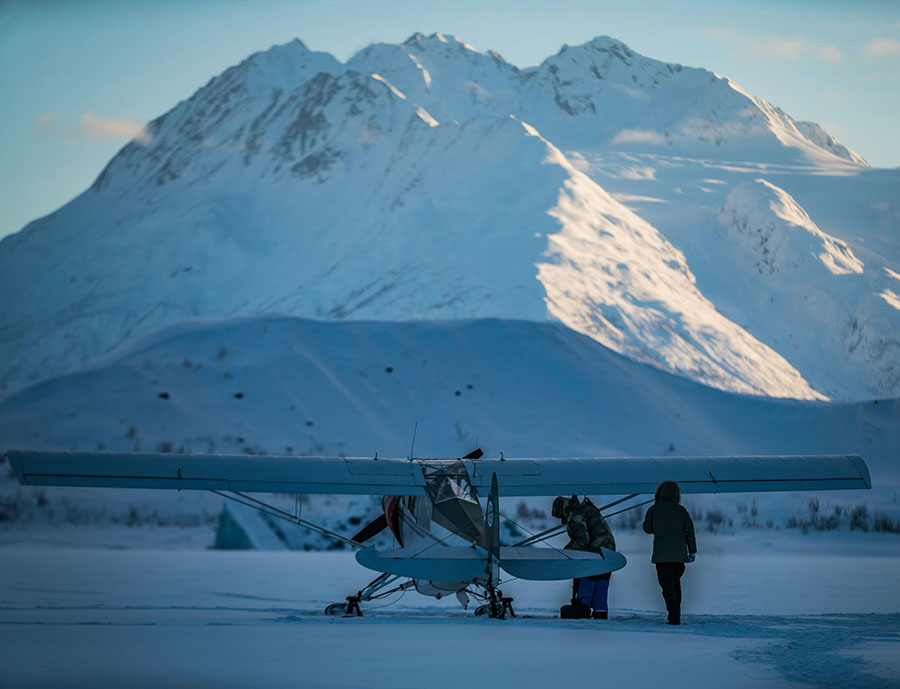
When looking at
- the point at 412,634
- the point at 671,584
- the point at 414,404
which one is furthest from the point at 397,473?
the point at 414,404

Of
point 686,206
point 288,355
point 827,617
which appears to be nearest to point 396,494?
point 827,617

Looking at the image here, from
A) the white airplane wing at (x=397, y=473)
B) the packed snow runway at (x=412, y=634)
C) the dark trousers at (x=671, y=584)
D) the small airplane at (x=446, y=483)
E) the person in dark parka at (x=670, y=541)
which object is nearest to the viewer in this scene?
the packed snow runway at (x=412, y=634)

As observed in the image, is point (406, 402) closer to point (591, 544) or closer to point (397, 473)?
point (397, 473)

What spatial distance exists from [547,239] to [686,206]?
27.0 meters

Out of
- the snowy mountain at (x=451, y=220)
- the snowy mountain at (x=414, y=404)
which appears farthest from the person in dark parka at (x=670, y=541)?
the snowy mountain at (x=451, y=220)

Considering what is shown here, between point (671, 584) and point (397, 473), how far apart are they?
10.0 ft

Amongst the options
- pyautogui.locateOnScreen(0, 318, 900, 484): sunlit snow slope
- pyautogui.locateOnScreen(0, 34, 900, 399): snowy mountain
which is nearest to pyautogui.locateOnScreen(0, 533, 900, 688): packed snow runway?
pyautogui.locateOnScreen(0, 318, 900, 484): sunlit snow slope

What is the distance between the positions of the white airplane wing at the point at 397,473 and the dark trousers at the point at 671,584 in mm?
1787

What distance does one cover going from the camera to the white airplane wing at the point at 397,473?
12234 mm

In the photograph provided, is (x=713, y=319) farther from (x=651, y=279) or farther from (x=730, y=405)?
(x=730, y=405)

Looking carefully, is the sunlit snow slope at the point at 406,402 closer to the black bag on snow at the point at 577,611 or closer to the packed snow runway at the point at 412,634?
the packed snow runway at the point at 412,634

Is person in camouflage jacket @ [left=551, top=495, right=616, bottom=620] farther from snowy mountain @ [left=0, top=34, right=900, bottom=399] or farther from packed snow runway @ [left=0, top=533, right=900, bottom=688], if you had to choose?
snowy mountain @ [left=0, top=34, right=900, bottom=399]

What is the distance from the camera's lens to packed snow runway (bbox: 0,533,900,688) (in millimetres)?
8195

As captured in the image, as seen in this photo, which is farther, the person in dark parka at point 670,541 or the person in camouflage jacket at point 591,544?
the person in camouflage jacket at point 591,544
